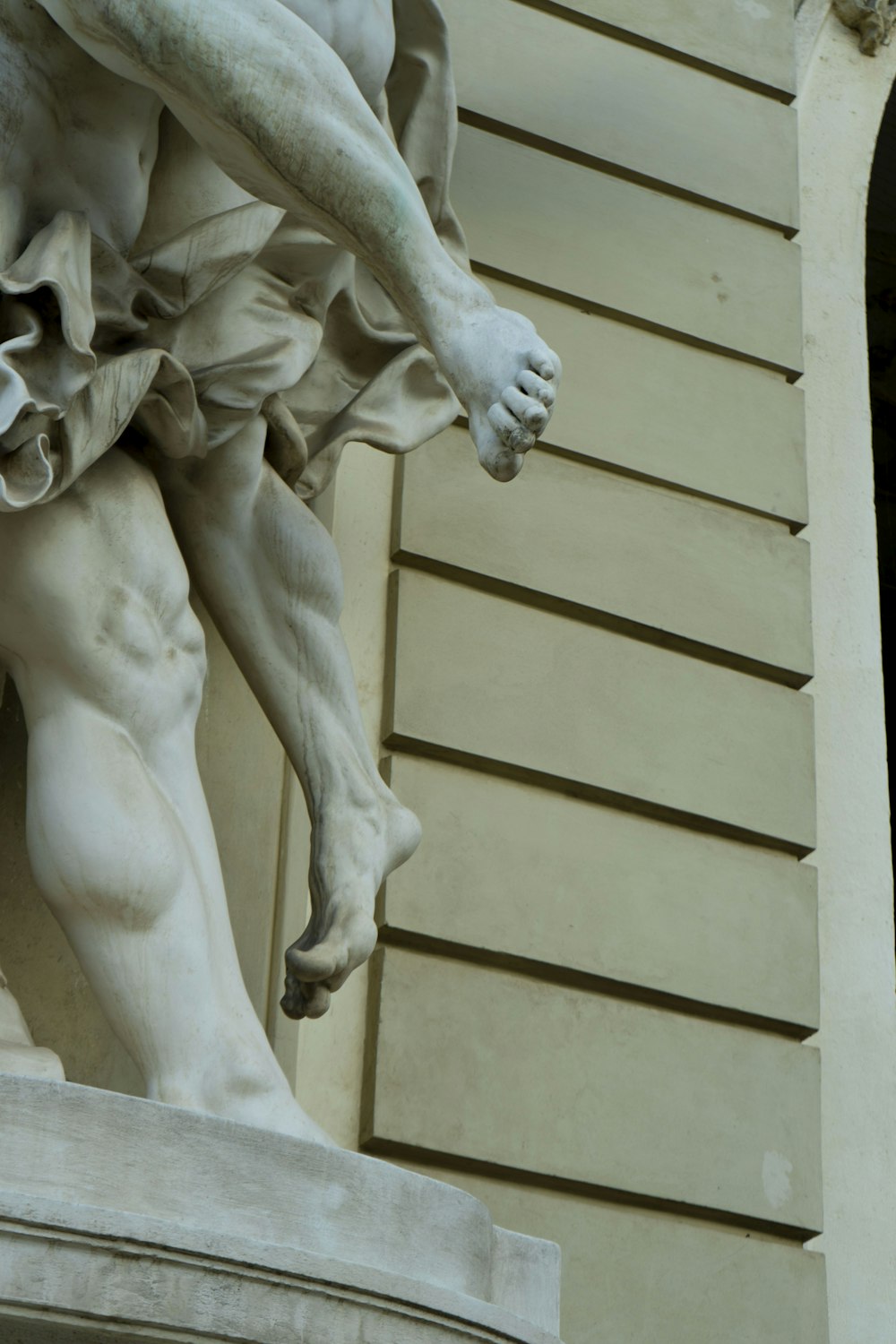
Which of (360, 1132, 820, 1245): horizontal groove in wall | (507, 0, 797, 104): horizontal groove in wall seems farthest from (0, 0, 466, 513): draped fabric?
(507, 0, 797, 104): horizontal groove in wall

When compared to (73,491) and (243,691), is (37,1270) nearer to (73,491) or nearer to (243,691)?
(73,491)

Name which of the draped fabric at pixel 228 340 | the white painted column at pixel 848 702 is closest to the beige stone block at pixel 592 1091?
the white painted column at pixel 848 702

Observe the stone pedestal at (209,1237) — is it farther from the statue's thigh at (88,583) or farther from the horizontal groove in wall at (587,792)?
the horizontal groove in wall at (587,792)

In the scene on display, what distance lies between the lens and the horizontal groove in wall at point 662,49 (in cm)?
490

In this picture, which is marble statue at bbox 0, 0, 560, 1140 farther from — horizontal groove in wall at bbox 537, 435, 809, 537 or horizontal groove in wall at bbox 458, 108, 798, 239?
horizontal groove in wall at bbox 458, 108, 798, 239

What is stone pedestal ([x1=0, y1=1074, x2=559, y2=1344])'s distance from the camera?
7.63ft

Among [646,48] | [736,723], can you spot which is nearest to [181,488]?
[736,723]

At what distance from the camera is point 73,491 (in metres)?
2.93

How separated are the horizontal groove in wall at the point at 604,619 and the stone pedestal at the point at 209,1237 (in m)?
1.76

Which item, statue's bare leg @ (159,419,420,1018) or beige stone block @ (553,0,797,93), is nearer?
statue's bare leg @ (159,419,420,1018)

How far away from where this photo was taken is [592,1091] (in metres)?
4.03

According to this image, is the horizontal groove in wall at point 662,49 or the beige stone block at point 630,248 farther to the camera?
the horizontal groove in wall at point 662,49

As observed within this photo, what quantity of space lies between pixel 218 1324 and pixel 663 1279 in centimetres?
173

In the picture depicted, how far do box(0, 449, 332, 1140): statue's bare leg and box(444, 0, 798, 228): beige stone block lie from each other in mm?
2096
